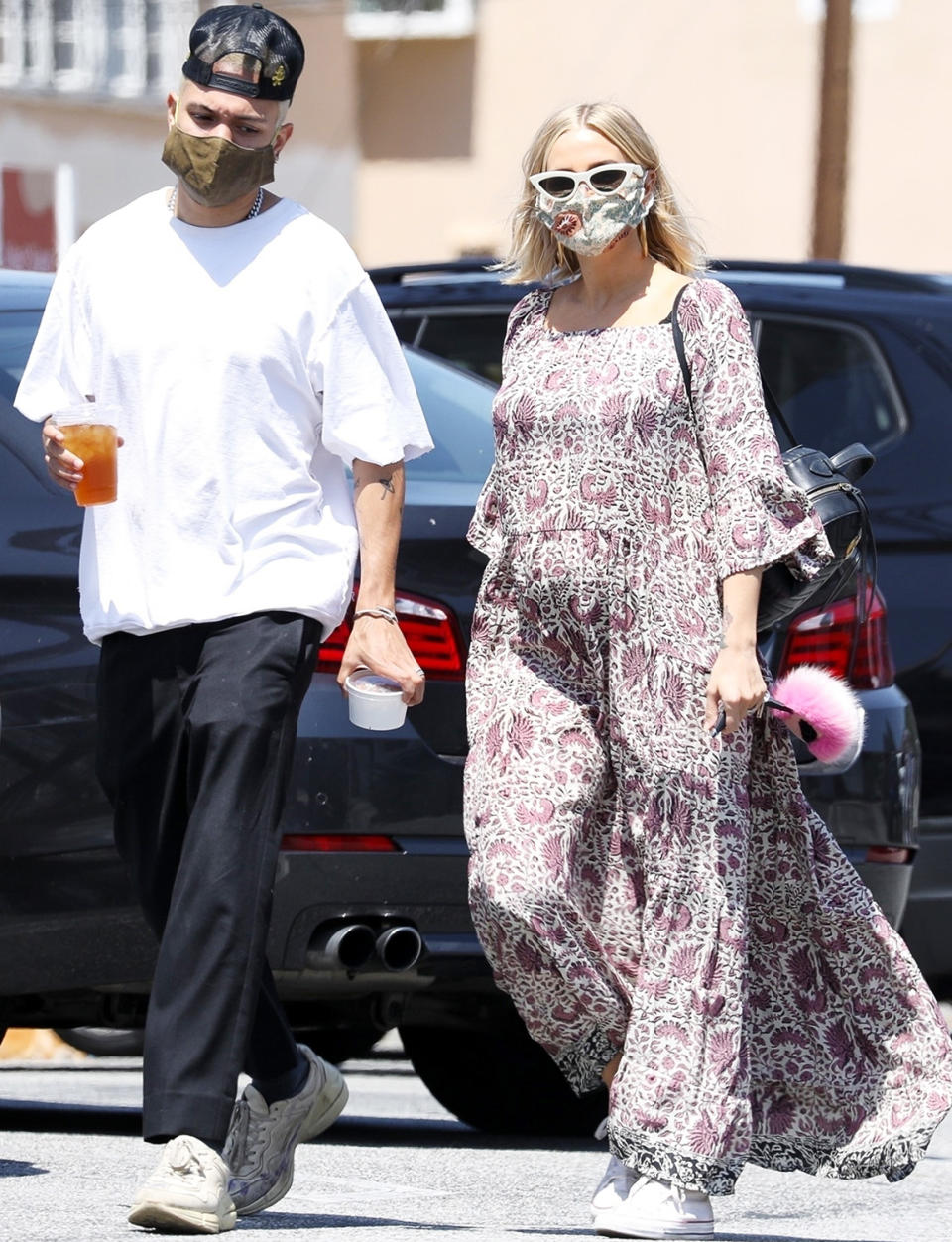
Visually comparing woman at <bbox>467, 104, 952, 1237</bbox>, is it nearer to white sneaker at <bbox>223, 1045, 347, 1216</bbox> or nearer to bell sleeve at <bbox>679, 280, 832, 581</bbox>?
bell sleeve at <bbox>679, 280, 832, 581</bbox>

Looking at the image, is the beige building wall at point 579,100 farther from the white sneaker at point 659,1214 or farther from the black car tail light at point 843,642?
the white sneaker at point 659,1214

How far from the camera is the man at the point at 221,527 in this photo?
4.17m

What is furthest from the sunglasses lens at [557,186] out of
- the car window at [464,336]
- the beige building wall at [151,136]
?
the beige building wall at [151,136]

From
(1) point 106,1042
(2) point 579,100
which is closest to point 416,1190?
(1) point 106,1042

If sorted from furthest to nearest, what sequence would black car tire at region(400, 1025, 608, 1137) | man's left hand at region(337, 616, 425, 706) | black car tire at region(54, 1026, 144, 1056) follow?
black car tire at region(54, 1026, 144, 1056), black car tire at region(400, 1025, 608, 1137), man's left hand at region(337, 616, 425, 706)

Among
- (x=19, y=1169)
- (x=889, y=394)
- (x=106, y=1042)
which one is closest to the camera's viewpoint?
(x=19, y=1169)

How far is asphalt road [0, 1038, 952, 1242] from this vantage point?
14.2 feet

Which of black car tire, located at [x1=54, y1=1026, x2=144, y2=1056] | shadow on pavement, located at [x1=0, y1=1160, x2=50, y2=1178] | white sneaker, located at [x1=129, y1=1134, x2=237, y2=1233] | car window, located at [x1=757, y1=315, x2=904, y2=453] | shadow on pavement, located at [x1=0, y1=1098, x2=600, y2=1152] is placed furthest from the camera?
black car tire, located at [x1=54, y1=1026, x2=144, y2=1056]

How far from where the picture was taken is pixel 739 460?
431cm

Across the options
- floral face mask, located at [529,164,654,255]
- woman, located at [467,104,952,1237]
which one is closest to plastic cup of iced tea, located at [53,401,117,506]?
woman, located at [467,104,952,1237]

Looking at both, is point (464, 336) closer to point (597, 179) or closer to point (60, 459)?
point (597, 179)

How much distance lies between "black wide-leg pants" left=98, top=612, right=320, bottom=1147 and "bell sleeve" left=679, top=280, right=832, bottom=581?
65cm

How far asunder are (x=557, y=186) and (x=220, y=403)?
27.5 inches

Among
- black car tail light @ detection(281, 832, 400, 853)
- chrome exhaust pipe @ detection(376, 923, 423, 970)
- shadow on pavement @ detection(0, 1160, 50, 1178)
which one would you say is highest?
black car tail light @ detection(281, 832, 400, 853)
